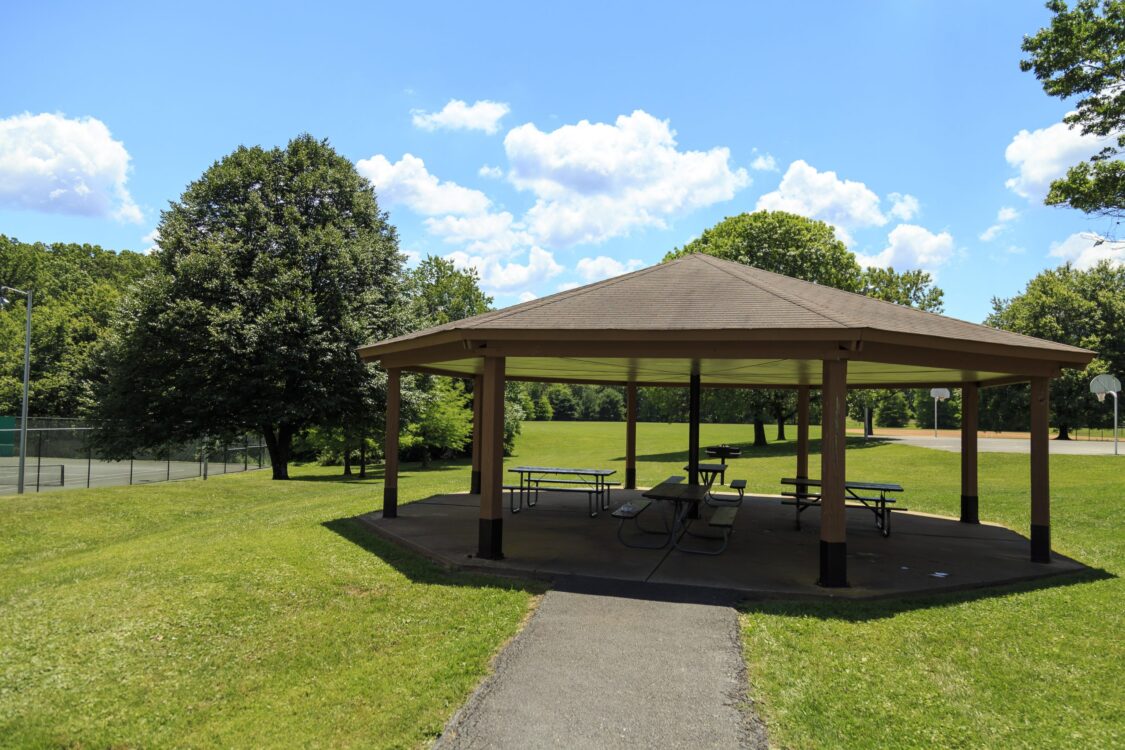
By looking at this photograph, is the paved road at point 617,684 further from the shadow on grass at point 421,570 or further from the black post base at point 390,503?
the black post base at point 390,503

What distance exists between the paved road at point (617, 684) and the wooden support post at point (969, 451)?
7726 mm

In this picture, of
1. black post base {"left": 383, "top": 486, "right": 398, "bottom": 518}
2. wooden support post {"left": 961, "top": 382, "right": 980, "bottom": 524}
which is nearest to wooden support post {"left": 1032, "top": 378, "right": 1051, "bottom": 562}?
wooden support post {"left": 961, "top": 382, "right": 980, "bottom": 524}

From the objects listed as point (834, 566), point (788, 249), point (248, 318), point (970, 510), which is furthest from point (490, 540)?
point (788, 249)

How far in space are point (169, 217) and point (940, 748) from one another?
83.4 feet

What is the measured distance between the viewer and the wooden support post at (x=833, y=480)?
6848 millimetres

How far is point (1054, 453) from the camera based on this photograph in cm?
2589

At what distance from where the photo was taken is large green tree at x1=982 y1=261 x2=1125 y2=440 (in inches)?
1490

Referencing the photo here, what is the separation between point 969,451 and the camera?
37.9 feet

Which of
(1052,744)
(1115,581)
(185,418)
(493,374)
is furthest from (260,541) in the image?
(185,418)

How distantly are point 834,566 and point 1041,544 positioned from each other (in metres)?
3.61

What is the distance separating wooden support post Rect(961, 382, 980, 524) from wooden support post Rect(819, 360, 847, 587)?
20.0 ft

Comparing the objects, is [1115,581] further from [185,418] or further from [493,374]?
[185,418]

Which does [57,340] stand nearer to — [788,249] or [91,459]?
[91,459]

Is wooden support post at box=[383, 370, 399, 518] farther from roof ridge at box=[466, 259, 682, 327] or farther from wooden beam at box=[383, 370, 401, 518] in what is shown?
roof ridge at box=[466, 259, 682, 327]
